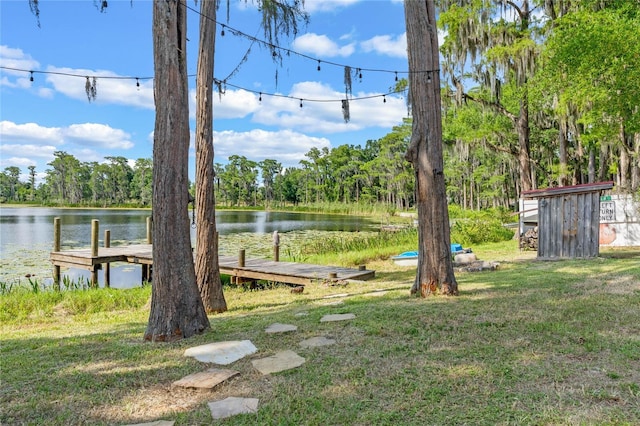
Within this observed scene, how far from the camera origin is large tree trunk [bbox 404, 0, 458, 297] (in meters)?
5.50

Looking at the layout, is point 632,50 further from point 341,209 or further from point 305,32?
point 341,209

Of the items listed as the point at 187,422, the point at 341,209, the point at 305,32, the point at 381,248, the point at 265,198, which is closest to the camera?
the point at 187,422

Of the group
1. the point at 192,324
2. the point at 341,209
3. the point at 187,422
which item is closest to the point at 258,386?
the point at 187,422

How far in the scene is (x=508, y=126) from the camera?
20781 millimetres

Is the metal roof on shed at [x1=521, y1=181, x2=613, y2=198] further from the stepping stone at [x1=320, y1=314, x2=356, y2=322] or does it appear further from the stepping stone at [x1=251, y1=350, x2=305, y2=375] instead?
the stepping stone at [x1=251, y1=350, x2=305, y2=375]

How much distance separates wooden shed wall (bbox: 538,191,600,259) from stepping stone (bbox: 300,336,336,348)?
8.33 m

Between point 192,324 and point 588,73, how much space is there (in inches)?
436

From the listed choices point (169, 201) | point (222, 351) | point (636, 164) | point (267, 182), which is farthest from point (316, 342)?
point (267, 182)

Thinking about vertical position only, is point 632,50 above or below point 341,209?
above

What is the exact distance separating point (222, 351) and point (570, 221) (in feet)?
30.8

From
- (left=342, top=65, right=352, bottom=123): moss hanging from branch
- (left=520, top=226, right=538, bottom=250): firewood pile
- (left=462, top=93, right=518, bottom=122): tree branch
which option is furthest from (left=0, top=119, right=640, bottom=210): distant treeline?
(left=342, top=65, right=352, bottom=123): moss hanging from branch

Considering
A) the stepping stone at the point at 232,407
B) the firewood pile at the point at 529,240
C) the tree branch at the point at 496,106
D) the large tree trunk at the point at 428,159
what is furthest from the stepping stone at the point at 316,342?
the tree branch at the point at 496,106

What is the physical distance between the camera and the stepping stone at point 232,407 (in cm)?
237

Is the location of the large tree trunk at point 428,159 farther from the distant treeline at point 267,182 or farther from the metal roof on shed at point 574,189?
the distant treeline at point 267,182
